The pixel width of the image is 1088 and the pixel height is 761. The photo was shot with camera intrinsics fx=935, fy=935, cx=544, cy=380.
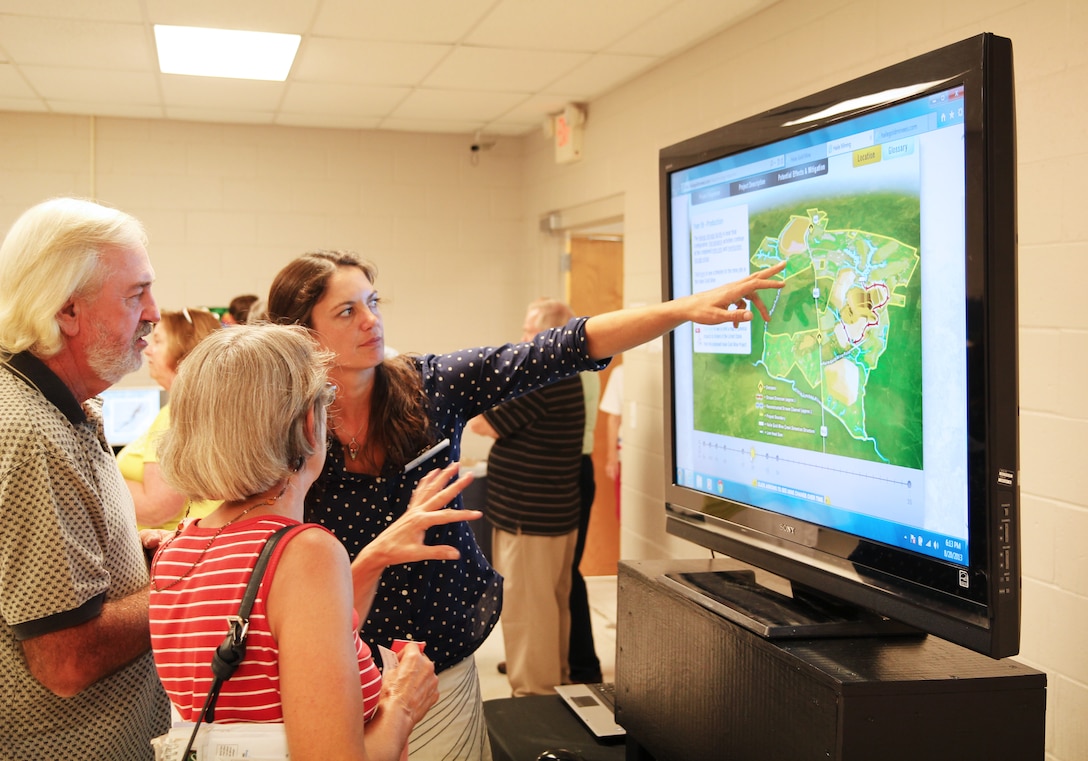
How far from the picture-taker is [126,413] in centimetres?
476

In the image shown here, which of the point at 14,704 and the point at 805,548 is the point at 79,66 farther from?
the point at 805,548

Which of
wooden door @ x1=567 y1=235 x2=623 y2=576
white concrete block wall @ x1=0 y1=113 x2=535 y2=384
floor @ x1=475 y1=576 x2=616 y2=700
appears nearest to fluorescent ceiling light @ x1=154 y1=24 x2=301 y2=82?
white concrete block wall @ x1=0 y1=113 x2=535 y2=384

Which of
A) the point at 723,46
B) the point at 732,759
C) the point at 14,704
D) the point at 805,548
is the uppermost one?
the point at 723,46

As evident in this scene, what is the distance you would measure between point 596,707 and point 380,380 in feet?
2.91

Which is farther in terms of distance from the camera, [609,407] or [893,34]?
[609,407]

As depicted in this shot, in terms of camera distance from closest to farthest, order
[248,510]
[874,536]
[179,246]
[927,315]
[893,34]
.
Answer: [248,510], [927,315], [874,536], [893,34], [179,246]

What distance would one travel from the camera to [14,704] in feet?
4.41

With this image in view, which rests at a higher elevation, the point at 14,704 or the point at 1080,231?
the point at 1080,231

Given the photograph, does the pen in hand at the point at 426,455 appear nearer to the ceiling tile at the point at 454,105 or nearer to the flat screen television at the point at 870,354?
the flat screen television at the point at 870,354

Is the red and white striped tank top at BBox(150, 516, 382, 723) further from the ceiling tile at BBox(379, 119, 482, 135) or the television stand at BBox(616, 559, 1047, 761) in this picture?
the ceiling tile at BBox(379, 119, 482, 135)

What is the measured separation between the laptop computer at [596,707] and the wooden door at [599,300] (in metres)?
3.18

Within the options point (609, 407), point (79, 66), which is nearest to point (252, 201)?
point (79, 66)

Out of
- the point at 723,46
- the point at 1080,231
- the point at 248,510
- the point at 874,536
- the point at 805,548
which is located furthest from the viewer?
the point at 723,46

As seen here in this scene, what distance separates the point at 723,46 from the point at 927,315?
7.97ft
